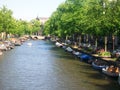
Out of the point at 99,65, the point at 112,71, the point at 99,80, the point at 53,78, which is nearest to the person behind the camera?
the point at 99,80

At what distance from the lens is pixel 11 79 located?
5416cm

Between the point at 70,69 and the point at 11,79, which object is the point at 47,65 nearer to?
the point at 70,69

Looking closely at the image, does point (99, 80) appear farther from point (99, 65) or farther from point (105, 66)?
point (99, 65)

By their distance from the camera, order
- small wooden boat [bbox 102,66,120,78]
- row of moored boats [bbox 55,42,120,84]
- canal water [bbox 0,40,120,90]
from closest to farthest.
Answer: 1. canal water [bbox 0,40,120,90]
2. small wooden boat [bbox 102,66,120,78]
3. row of moored boats [bbox 55,42,120,84]

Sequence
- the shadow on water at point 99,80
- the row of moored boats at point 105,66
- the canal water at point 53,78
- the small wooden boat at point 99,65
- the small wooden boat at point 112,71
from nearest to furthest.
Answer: the canal water at point 53,78
the shadow on water at point 99,80
the small wooden boat at point 112,71
the row of moored boats at point 105,66
the small wooden boat at point 99,65

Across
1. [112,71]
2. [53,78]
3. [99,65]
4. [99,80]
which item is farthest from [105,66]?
[53,78]

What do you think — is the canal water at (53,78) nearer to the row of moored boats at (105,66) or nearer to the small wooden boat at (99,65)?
the row of moored boats at (105,66)

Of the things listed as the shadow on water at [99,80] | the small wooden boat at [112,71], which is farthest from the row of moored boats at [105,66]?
the shadow on water at [99,80]

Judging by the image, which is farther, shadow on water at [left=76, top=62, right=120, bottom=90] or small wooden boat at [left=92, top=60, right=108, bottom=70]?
small wooden boat at [left=92, top=60, right=108, bottom=70]

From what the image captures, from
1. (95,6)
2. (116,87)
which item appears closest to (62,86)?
(116,87)

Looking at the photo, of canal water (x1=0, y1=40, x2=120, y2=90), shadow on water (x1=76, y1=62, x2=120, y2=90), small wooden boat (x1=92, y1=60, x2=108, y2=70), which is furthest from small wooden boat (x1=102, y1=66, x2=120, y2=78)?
small wooden boat (x1=92, y1=60, x2=108, y2=70)

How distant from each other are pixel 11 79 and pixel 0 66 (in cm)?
1522

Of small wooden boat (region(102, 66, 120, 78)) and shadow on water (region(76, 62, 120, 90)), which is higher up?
small wooden boat (region(102, 66, 120, 78))

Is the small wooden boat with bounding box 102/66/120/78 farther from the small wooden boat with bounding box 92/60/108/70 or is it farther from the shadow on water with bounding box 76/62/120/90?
the small wooden boat with bounding box 92/60/108/70
